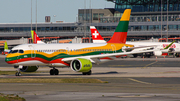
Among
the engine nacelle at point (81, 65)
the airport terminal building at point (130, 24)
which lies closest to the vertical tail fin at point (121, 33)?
the engine nacelle at point (81, 65)

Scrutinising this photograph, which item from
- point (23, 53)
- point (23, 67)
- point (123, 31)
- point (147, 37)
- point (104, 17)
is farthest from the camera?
point (104, 17)

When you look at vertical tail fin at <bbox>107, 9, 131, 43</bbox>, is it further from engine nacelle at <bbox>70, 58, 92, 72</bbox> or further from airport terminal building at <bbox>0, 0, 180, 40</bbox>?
airport terminal building at <bbox>0, 0, 180, 40</bbox>

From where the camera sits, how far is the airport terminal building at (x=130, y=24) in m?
135

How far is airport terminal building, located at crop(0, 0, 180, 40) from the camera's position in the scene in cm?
13538

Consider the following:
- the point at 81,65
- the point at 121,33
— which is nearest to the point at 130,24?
the point at 121,33

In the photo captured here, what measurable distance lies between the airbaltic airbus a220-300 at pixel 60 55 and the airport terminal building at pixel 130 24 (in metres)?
94.4

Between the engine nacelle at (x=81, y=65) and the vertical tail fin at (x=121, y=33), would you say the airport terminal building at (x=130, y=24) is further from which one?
the engine nacelle at (x=81, y=65)

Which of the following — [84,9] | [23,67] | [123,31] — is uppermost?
[84,9]

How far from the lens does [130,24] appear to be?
460 ft

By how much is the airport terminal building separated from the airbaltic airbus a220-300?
9437 centimetres

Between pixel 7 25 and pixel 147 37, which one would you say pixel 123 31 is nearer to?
pixel 147 37

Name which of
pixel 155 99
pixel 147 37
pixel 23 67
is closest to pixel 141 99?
pixel 155 99

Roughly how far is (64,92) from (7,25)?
13629cm

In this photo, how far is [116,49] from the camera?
38.8 meters
